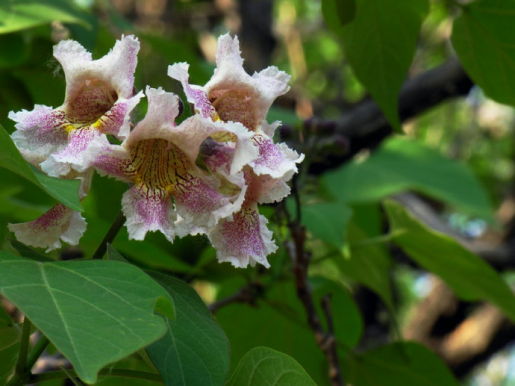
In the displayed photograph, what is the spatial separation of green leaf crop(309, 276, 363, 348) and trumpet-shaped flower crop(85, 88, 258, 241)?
50 cm

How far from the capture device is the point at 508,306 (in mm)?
910

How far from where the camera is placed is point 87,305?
0.36 metres

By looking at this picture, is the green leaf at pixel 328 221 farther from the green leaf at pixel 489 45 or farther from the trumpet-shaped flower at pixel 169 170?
the trumpet-shaped flower at pixel 169 170

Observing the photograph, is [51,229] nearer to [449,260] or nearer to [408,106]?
[449,260]

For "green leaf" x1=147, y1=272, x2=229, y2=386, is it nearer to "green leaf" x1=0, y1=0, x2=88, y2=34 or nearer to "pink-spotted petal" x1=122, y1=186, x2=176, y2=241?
"pink-spotted petal" x1=122, y1=186, x2=176, y2=241

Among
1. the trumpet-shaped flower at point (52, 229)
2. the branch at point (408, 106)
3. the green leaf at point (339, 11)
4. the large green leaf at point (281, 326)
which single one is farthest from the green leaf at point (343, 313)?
the trumpet-shaped flower at point (52, 229)

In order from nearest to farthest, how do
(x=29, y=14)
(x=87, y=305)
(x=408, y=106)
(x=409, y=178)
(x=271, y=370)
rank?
(x=87, y=305)
(x=271, y=370)
(x=29, y=14)
(x=408, y=106)
(x=409, y=178)

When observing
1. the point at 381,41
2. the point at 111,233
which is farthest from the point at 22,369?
the point at 381,41

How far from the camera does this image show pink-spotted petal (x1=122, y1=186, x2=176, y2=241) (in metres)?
0.41

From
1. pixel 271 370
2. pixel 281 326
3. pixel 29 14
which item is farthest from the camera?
pixel 281 326

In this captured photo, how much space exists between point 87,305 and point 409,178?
1.28m

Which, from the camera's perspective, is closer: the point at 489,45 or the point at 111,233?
the point at 111,233

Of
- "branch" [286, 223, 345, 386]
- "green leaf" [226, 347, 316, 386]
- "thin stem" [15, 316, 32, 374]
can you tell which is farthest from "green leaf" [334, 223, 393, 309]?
"thin stem" [15, 316, 32, 374]

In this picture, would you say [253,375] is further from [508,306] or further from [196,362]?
[508,306]
